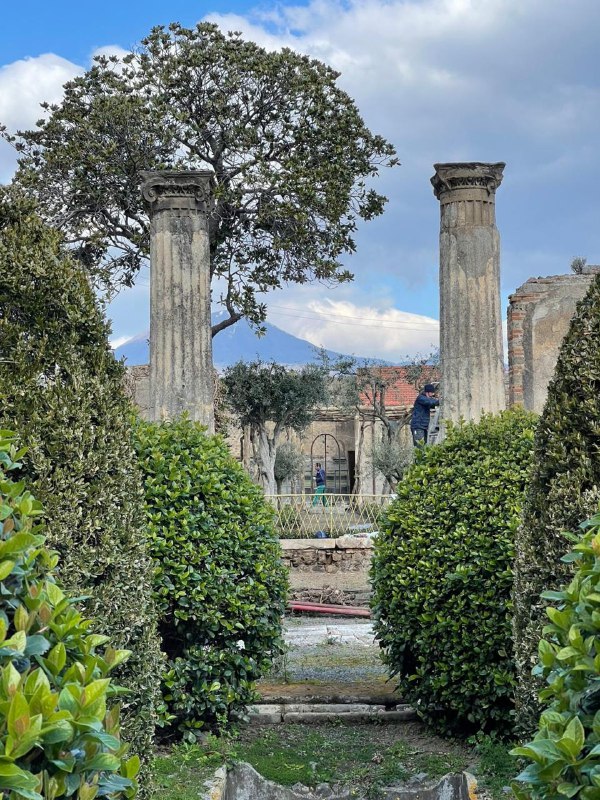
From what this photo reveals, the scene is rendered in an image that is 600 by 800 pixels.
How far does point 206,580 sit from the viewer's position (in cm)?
491

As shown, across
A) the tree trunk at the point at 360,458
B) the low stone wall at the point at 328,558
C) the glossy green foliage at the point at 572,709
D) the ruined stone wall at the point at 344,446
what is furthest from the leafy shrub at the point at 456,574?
the tree trunk at the point at 360,458

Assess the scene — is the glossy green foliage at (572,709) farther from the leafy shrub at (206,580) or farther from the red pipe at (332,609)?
the red pipe at (332,609)

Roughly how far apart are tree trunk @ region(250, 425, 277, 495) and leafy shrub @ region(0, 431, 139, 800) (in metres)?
21.0

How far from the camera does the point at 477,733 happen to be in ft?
15.5

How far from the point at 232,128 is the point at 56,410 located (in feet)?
52.5

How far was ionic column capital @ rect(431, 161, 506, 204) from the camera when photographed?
8539 millimetres

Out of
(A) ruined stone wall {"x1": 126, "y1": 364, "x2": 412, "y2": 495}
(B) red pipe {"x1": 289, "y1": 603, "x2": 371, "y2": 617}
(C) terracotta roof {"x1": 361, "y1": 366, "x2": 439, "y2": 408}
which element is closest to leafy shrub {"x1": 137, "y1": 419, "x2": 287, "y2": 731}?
(B) red pipe {"x1": 289, "y1": 603, "x2": 371, "y2": 617}

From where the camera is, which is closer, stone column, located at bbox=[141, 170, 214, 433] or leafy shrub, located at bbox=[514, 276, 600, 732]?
leafy shrub, located at bbox=[514, 276, 600, 732]

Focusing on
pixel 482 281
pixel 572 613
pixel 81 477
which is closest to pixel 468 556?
pixel 81 477

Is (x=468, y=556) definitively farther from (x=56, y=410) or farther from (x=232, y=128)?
(x=232, y=128)

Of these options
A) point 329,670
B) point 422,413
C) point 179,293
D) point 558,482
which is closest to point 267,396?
point 422,413

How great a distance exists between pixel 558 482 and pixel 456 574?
65.8 inches

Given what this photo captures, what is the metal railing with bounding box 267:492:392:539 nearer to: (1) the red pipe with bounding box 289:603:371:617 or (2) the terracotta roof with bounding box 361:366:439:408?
(1) the red pipe with bounding box 289:603:371:617

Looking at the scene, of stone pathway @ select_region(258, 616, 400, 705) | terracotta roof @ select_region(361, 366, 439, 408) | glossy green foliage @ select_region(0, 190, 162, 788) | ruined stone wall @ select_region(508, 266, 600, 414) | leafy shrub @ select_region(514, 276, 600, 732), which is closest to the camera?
leafy shrub @ select_region(514, 276, 600, 732)
